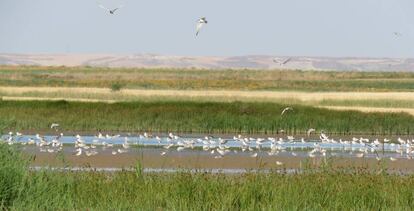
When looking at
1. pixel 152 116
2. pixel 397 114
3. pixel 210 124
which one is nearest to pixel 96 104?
pixel 152 116

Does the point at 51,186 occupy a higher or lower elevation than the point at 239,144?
higher

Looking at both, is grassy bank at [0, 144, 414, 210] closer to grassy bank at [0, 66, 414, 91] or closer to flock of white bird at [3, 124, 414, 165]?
flock of white bird at [3, 124, 414, 165]

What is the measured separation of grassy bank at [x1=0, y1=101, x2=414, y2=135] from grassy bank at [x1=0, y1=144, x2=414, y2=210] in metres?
22.6

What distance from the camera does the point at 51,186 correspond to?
609 inches

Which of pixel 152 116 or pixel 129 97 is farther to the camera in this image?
pixel 129 97

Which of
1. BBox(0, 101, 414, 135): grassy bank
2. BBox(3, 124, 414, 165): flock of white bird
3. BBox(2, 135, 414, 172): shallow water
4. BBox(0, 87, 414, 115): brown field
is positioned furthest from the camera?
BBox(0, 87, 414, 115): brown field

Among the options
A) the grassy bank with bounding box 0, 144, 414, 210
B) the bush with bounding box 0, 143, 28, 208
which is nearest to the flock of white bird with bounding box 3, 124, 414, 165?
the grassy bank with bounding box 0, 144, 414, 210

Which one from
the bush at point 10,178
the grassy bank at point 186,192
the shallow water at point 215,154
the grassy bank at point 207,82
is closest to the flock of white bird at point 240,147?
the shallow water at point 215,154

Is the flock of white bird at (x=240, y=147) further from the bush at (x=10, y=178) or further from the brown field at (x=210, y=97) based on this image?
the brown field at (x=210, y=97)

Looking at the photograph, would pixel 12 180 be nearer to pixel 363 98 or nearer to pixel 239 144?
pixel 239 144

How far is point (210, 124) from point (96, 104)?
6994 millimetres

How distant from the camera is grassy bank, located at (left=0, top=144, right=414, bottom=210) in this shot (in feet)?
49.3

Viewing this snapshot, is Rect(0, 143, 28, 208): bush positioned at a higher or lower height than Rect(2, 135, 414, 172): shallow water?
higher

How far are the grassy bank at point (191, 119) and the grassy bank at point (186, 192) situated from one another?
22.6 m
